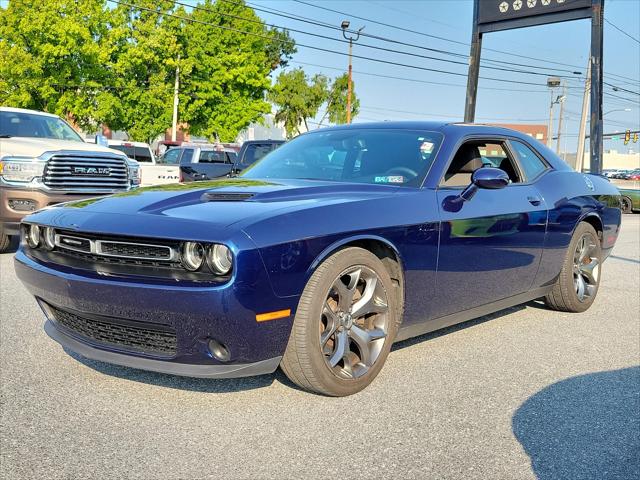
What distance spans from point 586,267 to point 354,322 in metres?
3.00

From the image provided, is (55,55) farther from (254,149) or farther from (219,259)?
(219,259)

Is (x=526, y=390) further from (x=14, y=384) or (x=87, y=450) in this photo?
(x=14, y=384)

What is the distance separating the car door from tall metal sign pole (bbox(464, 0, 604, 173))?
45.9ft

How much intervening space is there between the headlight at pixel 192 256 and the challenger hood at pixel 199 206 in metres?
0.06

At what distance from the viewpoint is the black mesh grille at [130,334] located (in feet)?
9.80

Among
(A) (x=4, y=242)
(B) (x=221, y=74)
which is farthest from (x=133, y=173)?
(B) (x=221, y=74)

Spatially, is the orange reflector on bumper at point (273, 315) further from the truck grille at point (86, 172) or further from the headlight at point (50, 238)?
the truck grille at point (86, 172)

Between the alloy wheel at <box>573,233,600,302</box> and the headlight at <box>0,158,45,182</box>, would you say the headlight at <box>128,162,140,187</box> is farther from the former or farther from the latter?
the alloy wheel at <box>573,233,600,302</box>

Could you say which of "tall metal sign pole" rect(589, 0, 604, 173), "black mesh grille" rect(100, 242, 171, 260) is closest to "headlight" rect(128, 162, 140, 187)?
"black mesh grille" rect(100, 242, 171, 260)

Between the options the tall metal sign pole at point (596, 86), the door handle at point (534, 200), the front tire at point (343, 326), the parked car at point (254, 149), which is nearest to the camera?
the front tire at point (343, 326)

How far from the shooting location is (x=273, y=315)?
293cm

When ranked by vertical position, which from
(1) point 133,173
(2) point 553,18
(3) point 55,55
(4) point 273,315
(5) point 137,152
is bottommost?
(4) point 273,315

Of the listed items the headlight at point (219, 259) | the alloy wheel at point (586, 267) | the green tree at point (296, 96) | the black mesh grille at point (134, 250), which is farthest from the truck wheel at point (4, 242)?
the green tree at point (296, 96)

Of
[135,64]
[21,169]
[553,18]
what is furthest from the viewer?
[135,64]
